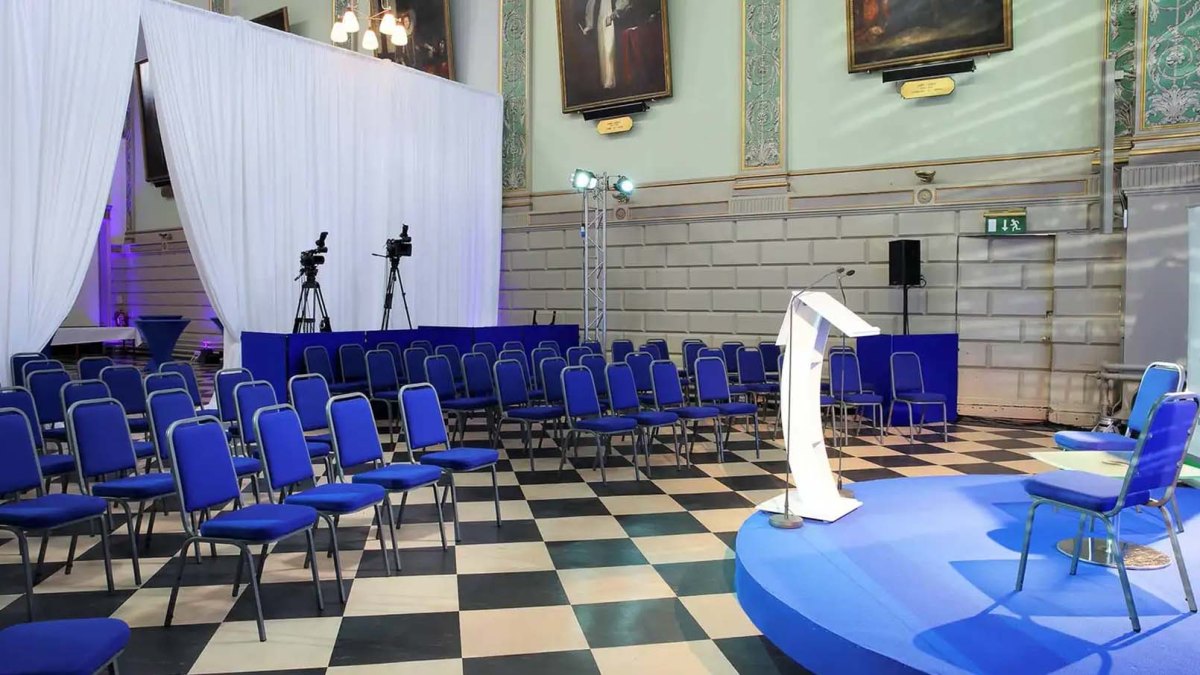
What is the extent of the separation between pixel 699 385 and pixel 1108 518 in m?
4.01

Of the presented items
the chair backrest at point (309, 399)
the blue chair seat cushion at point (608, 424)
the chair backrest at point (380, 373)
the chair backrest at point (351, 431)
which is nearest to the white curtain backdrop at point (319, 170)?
the chair backrest at point (380, 373)

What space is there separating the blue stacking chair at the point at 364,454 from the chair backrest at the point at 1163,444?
10.2ft

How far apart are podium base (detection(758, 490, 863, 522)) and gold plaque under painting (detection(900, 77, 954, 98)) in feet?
22.3

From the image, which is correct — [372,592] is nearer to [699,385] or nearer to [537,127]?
[699,385]

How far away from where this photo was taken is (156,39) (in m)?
8.12

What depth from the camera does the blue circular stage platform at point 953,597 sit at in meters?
2.50

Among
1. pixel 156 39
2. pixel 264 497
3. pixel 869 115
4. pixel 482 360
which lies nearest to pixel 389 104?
pixel 156 39

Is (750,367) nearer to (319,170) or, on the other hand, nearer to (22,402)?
(319,170)

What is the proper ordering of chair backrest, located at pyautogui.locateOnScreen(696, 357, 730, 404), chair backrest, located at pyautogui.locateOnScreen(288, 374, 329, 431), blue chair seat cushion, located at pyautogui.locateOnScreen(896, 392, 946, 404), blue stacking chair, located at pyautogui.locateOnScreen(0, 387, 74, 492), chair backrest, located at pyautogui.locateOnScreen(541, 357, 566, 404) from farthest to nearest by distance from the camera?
blue chair seat cushion, located at pyautogui.locateOnScreen(896, 392, 946, 404), chair backrest, located at pyautogui.locateOnScreen(696, 357, 730, 404), chair backrest, located at pyautogui.locateOnScreen(541, 357, 566, 404), chair backrest, located at pyautogui.locateOnScreen(288, 374, 329, 431), blue stacking chair, located at pyautogui.locateOnScreen(0, 387, 74, 492)

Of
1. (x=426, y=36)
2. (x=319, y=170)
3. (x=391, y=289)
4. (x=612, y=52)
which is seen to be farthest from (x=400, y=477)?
(x=426, y=36)

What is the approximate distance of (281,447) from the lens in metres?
3.82

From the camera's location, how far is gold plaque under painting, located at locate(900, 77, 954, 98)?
365 inches

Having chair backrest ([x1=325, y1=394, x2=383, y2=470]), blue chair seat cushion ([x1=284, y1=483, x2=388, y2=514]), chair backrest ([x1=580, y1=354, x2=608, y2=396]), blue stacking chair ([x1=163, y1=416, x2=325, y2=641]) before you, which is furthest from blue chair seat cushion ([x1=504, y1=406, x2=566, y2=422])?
blue stacking chair ([x1=163, y1=416, x2=325, y2=641])

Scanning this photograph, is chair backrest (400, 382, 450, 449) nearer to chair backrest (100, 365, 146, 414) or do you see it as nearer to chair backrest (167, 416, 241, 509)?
chair backrest (167, 416, 241, 509)
